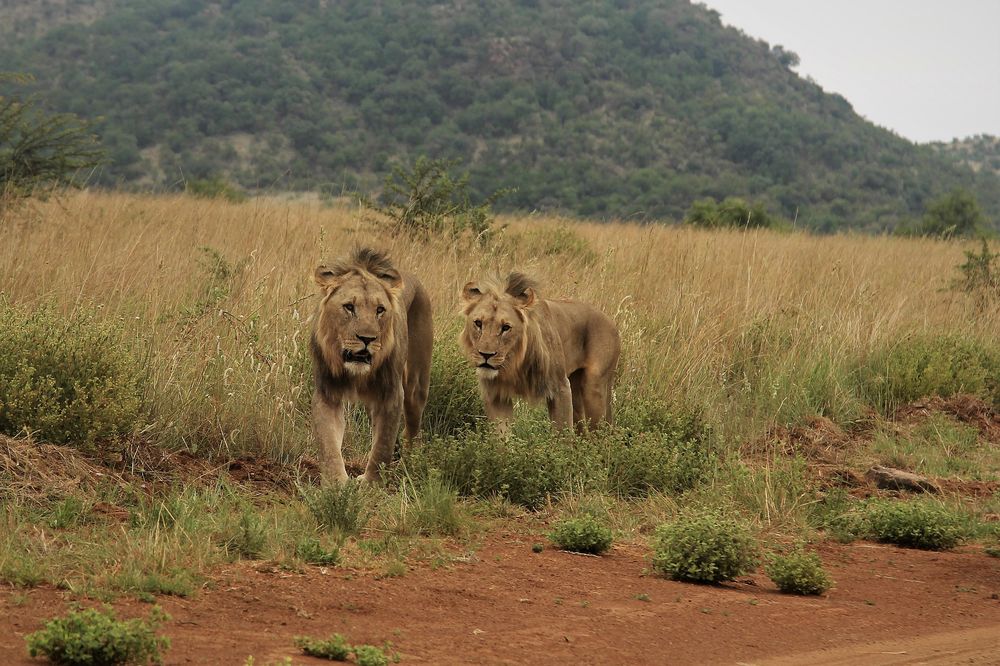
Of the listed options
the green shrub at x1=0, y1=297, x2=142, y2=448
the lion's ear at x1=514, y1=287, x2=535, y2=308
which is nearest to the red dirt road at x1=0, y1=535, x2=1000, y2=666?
the green shrub at x1=0, y1=297, x2=142, y2=448

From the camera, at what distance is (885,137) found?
5866 centimetres

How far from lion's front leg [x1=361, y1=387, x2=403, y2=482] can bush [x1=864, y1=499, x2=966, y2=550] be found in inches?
111

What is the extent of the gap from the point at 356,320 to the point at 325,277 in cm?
43

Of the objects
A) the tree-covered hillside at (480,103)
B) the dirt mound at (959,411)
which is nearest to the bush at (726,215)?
the tree-covered hillside at (480,103)

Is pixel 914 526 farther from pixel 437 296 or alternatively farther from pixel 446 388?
pixel 437 296

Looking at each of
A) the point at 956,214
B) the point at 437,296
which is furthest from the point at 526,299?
the point at 956,214

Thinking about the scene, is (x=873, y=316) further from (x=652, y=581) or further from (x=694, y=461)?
(x=652, y=581)

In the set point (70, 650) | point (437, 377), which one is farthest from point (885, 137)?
point (70, 650)

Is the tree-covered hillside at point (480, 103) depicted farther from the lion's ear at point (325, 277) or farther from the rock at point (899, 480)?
the rock at point (899, 480)

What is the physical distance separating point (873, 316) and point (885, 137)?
157 feet

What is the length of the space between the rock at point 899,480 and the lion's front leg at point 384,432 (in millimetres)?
3427

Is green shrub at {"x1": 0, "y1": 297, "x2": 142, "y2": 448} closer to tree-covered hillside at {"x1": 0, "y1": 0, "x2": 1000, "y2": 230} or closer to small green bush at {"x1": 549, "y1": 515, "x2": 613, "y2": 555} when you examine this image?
small green bush at {"x1": 549, "y1": 515, "x2": 613, "y2": 555}

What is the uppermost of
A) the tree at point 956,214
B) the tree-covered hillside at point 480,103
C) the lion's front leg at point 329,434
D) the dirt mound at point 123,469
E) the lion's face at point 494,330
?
the tree-covered hillside at point 480,103

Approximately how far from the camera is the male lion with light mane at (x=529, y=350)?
323 inches
